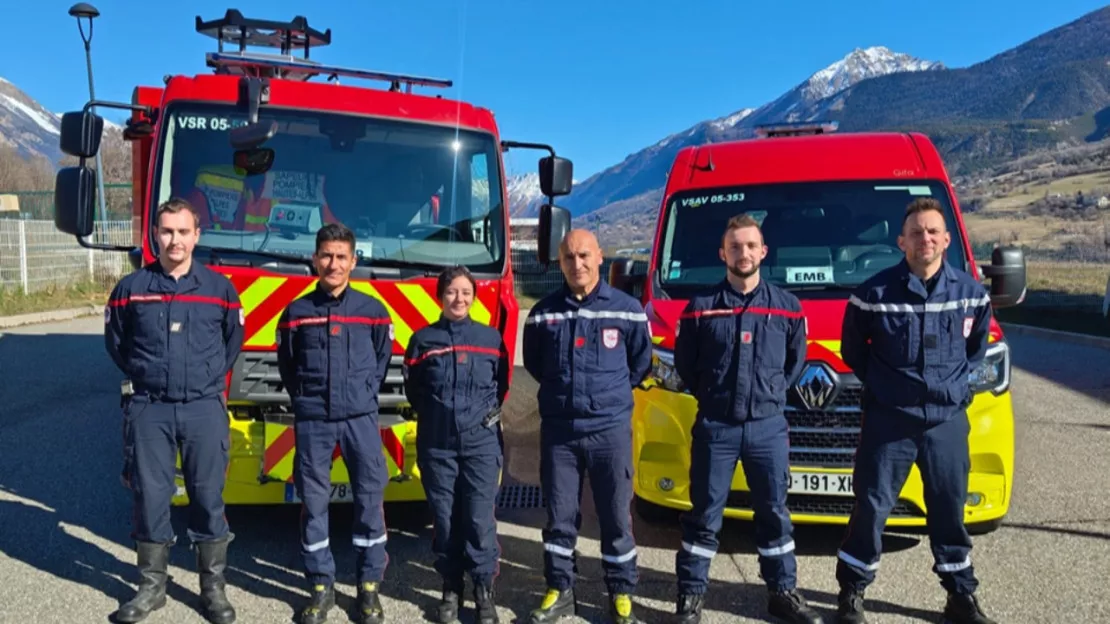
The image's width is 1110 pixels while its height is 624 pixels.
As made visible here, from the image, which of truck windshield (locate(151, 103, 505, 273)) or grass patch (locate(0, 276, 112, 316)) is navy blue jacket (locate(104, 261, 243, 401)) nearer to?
truck windshield (locate(151, 103, 505, 273))

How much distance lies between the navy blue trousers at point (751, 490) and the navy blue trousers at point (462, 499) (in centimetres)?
91

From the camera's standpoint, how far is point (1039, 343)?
629 inches

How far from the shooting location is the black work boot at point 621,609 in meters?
4.21

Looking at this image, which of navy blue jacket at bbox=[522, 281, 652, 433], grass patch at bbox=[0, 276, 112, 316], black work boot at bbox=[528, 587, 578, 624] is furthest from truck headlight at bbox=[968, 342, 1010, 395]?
grass patch at bbox=[0, 276, 112, 316]

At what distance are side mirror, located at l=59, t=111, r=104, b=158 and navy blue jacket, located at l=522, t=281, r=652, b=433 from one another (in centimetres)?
278

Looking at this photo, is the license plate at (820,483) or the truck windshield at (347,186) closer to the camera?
the license plate at (820,483)

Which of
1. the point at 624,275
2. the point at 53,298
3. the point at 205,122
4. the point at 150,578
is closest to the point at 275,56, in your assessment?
the point at 205,122

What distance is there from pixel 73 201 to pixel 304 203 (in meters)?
1.22

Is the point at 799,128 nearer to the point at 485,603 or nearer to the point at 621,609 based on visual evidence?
the point at 621,609

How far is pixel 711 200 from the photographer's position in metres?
6.18

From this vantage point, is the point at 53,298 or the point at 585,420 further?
the point at 53,298

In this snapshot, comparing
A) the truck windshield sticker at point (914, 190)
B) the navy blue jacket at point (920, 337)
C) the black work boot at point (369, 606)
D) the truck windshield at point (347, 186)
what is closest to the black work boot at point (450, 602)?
the black work boot at point (369, 606)

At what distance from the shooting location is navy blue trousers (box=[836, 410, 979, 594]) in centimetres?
413

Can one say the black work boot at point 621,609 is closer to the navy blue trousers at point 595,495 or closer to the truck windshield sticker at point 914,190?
the navy blue trousers at point 595,495
